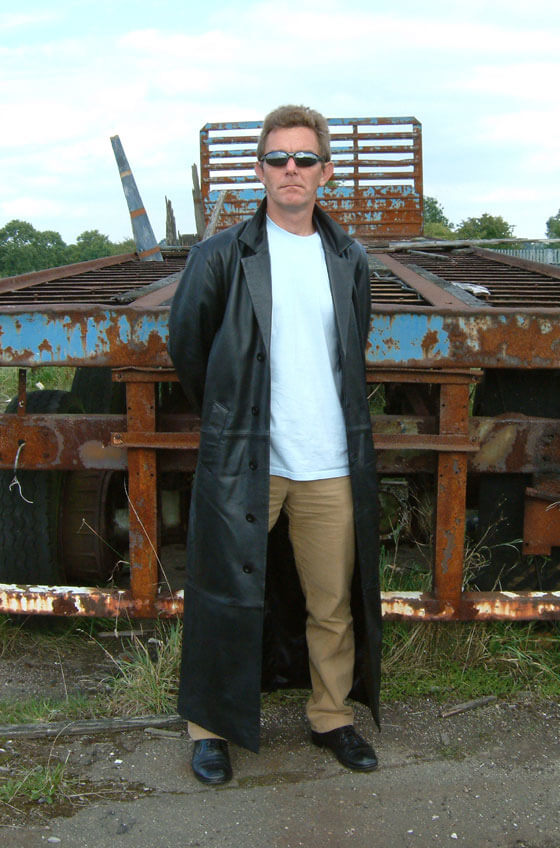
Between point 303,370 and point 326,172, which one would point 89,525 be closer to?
point 303,370

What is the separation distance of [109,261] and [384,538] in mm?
2832

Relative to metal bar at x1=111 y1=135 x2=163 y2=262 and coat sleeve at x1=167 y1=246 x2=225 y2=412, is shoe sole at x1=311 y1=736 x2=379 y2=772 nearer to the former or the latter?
coat sleeve at x1=167 y1=246 x2=225 y2=412

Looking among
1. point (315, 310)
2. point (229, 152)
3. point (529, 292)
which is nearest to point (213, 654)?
point (315, 310)

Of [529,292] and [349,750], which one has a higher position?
[529,292]

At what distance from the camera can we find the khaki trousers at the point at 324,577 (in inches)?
93.7

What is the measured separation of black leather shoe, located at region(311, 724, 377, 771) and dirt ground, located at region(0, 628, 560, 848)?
26mm

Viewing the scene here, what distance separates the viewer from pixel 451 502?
9.01 ft

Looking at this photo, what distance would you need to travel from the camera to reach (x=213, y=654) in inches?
93.0

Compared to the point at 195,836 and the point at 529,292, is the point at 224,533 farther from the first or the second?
the point at 529,292

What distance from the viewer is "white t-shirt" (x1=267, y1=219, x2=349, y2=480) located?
7.53ft

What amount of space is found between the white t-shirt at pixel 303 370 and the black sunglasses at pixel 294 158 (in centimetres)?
19

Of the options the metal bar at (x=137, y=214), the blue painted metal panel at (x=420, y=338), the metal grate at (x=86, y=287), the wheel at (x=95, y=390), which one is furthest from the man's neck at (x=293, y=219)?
the metal bar at (x=137, y=214)

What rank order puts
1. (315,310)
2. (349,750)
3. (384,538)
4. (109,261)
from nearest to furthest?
1. (315,310)
2. (349,750)
3. (384,538)
4. (109,261)

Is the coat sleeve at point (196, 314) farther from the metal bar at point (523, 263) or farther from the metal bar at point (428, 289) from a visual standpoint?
the metal bar at point (523, 263)
